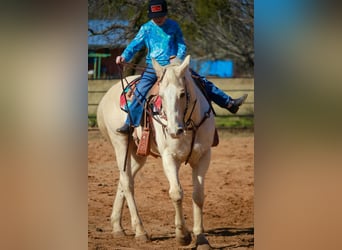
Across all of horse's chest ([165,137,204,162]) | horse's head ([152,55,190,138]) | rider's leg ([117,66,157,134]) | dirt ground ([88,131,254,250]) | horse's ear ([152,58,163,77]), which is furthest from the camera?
dirt ground ([88,131,254,250])

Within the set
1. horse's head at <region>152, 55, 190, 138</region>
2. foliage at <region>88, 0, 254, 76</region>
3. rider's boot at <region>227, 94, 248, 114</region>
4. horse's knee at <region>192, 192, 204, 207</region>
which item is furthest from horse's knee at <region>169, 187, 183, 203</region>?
foliage at <region>88, 0, 254, 76</region>

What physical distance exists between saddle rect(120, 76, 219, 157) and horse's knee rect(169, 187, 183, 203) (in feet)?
1.06

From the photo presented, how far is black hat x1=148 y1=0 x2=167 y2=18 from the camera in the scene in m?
4.48

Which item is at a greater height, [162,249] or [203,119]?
[203,119]

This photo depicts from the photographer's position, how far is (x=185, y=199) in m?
4.54

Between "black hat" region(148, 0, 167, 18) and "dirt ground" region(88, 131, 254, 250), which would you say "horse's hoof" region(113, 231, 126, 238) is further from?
"black hat" region(148, 0, 167, 18)

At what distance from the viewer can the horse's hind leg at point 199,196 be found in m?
4.46

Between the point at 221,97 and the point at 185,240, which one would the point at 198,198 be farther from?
the point at 221,97

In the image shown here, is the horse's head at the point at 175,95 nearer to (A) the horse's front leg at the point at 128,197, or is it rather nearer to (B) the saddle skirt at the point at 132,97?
(B) the saddle skirt at the point at 132,97
